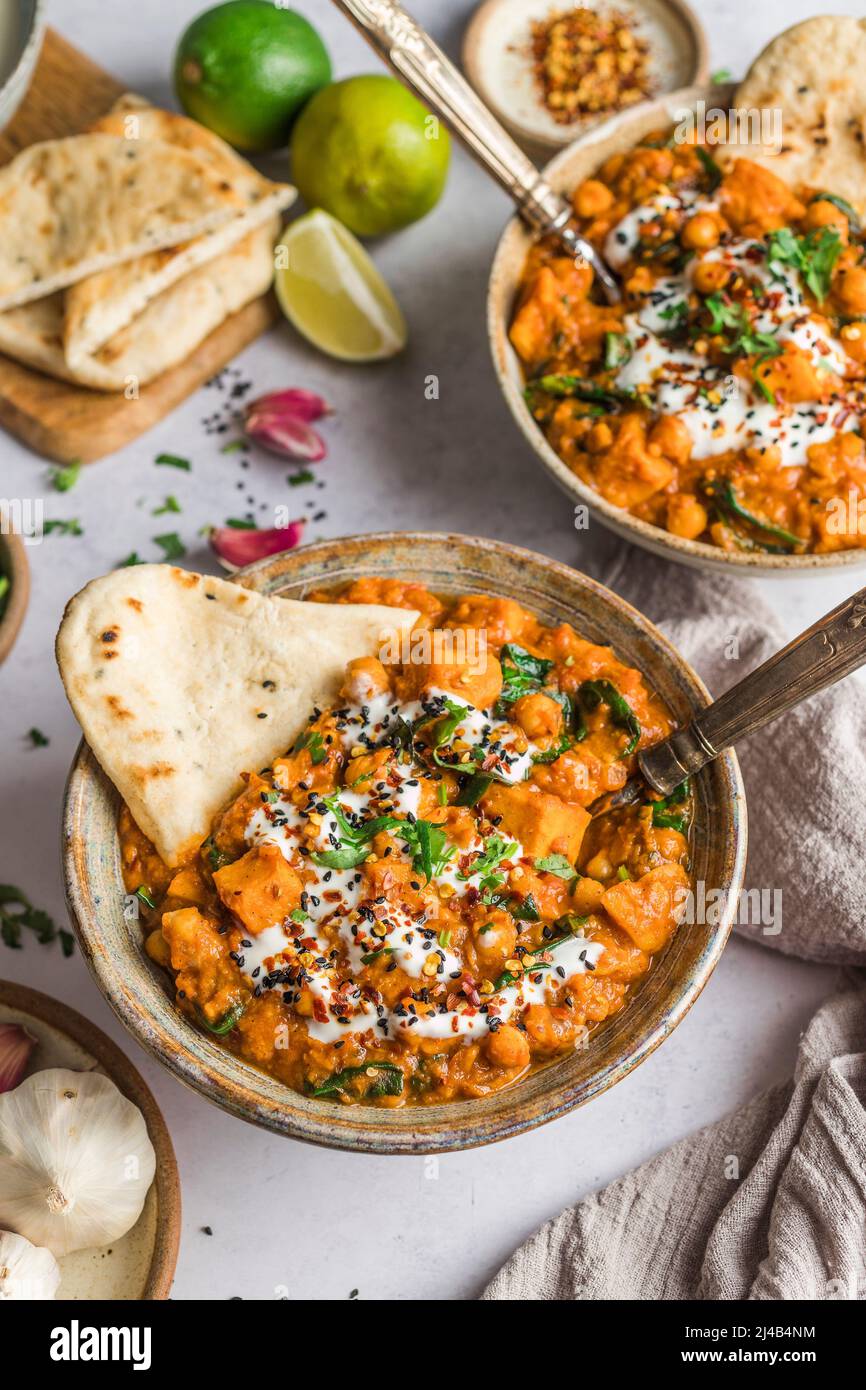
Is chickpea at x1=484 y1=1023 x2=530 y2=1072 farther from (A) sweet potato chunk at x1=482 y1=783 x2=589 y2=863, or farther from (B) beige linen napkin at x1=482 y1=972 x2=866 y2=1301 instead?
(B) beige linen napkin at x1=482 y1=972 x2=866 y2=1301

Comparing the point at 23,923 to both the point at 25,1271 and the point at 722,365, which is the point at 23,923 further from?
the point at 722,365

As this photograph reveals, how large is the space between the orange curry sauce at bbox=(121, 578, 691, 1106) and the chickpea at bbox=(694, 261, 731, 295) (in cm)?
146

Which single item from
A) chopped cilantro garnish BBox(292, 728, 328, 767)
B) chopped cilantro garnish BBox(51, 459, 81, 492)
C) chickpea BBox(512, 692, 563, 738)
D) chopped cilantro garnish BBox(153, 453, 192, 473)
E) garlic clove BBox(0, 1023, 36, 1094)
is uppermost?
chopped cilantro garnish BBox(153, 453, 192, 473)

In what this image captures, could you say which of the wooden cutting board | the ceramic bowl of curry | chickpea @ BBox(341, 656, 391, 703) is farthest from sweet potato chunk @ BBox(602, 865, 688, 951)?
the wooden cutting board

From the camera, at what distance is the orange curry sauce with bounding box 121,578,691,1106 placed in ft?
11.0

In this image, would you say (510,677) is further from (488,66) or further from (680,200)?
(488,66)

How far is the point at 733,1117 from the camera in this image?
408 centimetres

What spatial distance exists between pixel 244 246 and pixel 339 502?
3.34 ft

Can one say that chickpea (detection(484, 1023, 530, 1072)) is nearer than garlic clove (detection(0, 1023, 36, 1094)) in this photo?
Yes

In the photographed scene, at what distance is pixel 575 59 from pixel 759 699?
3276mm

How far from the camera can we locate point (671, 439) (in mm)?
4172

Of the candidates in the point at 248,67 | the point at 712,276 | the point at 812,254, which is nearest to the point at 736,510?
the point at 712,276
